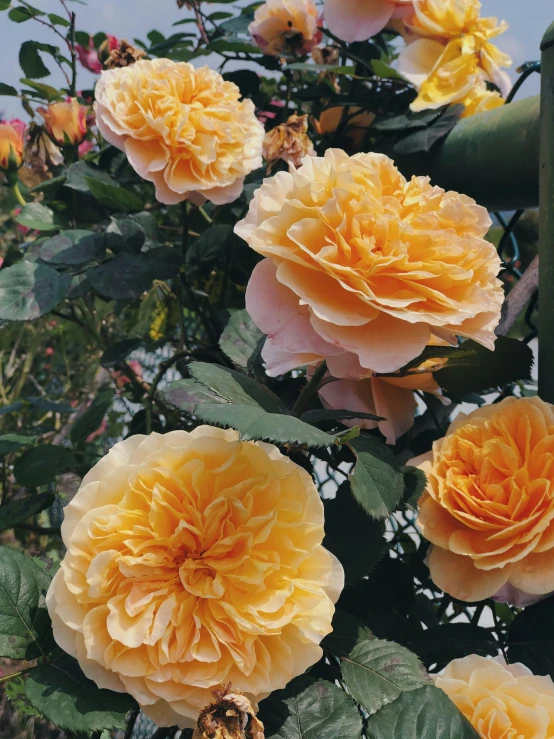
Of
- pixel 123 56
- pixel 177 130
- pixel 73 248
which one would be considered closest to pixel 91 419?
pixel 73 248

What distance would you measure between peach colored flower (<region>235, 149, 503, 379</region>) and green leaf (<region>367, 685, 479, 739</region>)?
18 cm

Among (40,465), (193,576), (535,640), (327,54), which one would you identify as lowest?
(40,465)

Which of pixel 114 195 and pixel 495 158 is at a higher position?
pixel 495 158

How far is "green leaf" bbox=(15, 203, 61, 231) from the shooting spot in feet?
2.54

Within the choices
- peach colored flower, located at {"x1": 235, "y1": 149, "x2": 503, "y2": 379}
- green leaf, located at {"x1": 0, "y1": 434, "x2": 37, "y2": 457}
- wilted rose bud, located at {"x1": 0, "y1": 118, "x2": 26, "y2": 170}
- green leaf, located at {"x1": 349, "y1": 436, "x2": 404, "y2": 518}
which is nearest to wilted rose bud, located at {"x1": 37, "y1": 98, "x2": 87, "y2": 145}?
wilted rose bud, located at {"x1": 0, "y1": 118, "x2": 26, "y2": 170}

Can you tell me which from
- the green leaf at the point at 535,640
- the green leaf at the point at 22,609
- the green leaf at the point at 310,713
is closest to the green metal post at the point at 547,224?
the green leaf at the point at 535,640

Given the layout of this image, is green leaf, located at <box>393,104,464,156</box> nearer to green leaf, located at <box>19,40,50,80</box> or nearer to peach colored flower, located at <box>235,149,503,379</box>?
peach colored flower, located at <box>235,149,503,379</box>

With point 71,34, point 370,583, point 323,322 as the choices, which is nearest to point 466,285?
point 323,322

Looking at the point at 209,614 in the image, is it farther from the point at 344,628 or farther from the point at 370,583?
the point at 370,583

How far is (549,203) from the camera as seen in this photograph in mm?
484

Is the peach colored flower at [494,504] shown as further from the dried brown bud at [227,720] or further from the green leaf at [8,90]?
the green leaf at [8,90]

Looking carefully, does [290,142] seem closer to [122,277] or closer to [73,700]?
[122,277]

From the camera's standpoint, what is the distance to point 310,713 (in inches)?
15.2

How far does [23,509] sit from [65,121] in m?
0.47
